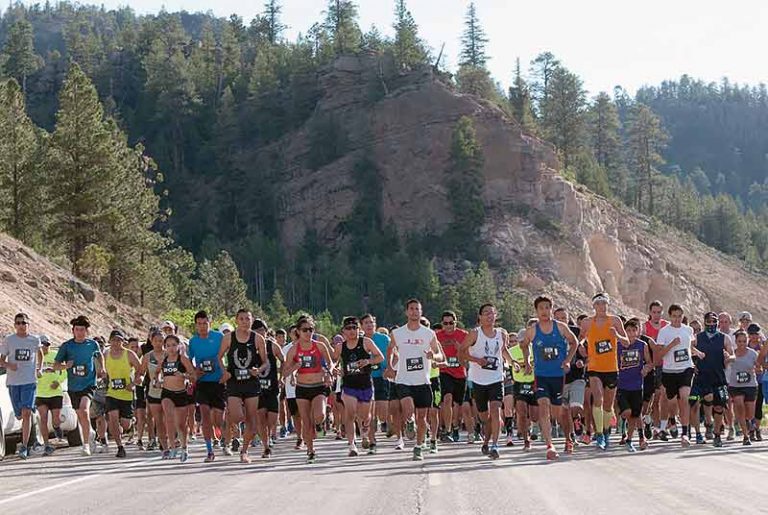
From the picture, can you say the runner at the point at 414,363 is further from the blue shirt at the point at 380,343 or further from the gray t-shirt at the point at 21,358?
the gray t-shirt at the point at 21,358

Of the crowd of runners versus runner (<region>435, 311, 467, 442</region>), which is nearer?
the crowd of runners

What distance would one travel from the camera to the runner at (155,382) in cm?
1794

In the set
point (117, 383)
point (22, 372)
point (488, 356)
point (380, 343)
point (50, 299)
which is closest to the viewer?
point (488, 356)

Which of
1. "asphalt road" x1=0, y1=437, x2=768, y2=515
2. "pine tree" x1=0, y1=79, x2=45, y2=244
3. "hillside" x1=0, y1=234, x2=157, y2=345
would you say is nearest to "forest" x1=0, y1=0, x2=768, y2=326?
"pine tree" x1=0, y1=79, x2=45, y2=244

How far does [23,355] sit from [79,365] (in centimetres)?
85

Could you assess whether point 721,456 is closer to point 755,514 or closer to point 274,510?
point 755,514

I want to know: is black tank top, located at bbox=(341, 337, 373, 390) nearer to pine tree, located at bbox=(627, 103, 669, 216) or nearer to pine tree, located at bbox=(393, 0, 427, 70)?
pine tree, located at bbox=(393, 0, 427, 70)

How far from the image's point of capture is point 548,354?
15984mm

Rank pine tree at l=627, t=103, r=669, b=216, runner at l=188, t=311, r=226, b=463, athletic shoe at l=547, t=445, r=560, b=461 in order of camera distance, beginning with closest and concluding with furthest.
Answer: athletic shoe at l=547, t=445, r=560, b=461
runner at l=188, t=311, r=226, b=463
pine tree at l=627, t=103, r=669, b=216

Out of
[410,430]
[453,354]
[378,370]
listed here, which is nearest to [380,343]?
[378,370]

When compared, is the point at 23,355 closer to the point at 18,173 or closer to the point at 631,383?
the point at 631,383

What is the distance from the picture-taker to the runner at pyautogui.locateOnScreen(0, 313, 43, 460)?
59.0 feet

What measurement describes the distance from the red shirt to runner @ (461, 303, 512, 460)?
11.3 feet

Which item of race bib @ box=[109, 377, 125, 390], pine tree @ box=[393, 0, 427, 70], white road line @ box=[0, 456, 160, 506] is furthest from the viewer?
pine tree @ box=[393, 0, 427, 70]
